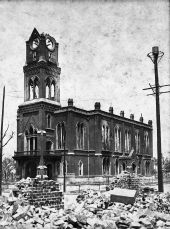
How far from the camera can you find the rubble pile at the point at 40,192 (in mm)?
11703

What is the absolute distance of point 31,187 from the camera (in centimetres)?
1180

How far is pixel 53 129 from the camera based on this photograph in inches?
1630

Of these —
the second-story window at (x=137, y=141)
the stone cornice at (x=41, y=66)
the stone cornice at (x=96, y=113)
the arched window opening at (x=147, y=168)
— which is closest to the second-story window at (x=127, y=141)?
the stone cornice at (x=96, y=113)

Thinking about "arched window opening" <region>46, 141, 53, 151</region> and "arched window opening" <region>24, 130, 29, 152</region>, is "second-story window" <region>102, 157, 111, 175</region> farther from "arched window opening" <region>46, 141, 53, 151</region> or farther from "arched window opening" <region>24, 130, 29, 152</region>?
"arched window opening" <region>24, 130, 29, 152</region>

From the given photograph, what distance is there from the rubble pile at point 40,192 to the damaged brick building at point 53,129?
26494 mm

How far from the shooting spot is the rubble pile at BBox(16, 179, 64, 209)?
38.4 ft

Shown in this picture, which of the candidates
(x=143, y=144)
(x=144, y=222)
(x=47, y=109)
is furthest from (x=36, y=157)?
(x=144, y=222)

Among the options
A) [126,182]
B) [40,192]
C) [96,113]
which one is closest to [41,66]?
[96,113]

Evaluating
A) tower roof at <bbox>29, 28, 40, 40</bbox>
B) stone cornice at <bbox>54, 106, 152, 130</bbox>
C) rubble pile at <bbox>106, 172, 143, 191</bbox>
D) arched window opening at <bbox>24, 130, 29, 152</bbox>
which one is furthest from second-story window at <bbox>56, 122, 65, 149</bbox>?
rubble pile at <bbox>106, 172, 143, 191</bbox>

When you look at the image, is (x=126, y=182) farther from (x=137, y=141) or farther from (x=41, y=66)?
(x=137, y=141)

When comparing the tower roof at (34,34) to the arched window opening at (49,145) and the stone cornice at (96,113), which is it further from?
the arched window opening at (49,145)

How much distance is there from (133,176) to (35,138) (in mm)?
24186

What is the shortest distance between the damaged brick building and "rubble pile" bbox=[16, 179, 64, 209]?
Result: 26.5 meters

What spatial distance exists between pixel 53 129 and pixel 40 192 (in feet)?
96.9
